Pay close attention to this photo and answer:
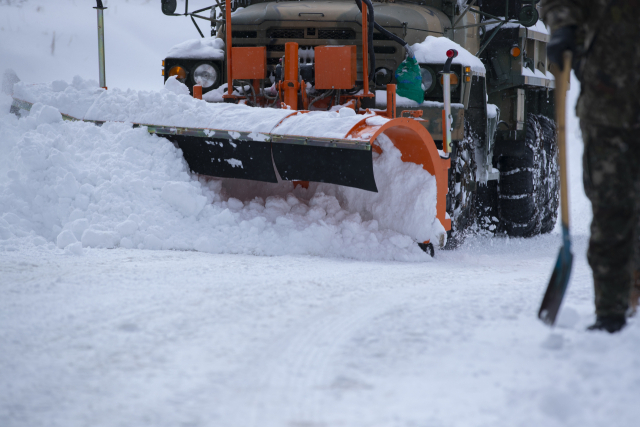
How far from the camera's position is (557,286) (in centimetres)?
213

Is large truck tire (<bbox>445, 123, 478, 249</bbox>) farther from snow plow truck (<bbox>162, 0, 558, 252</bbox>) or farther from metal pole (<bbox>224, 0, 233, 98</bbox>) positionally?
metal pole (<bbox>224, 0, 233, 98</bbox>)

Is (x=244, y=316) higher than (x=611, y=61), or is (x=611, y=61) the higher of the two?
(x=611, y=61)

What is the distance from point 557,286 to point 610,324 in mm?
182

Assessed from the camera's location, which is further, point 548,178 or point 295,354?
point 548,178

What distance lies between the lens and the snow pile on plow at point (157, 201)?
13.5 feet

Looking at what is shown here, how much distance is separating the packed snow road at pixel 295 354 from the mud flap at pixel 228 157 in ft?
4.39

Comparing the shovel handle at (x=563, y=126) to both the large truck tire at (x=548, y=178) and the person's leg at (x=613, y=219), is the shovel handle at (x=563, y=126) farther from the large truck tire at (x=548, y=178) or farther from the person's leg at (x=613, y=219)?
the large truck tire at (x=548, y=178)

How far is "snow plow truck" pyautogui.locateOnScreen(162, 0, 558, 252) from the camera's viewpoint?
437cm

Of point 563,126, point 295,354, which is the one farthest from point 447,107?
point 295,354

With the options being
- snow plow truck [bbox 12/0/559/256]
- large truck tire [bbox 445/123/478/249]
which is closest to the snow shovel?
snow plow truck [bbox 12/0/559/256]

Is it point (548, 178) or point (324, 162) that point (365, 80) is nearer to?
point (324, 162)

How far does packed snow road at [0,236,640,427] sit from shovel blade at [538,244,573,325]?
0.06 meters

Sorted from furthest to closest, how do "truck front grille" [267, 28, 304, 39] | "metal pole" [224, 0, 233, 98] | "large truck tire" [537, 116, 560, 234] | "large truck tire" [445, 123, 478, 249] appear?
"large truck tire" [537, 116, 560, 234], "truck front grille" [267, 28, 304, 39], "metal pole" [224, 0, 233, 98], "large truck tire" [445, 123, 478, 249]

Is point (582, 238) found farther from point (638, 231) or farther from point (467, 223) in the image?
point (638, 231)
